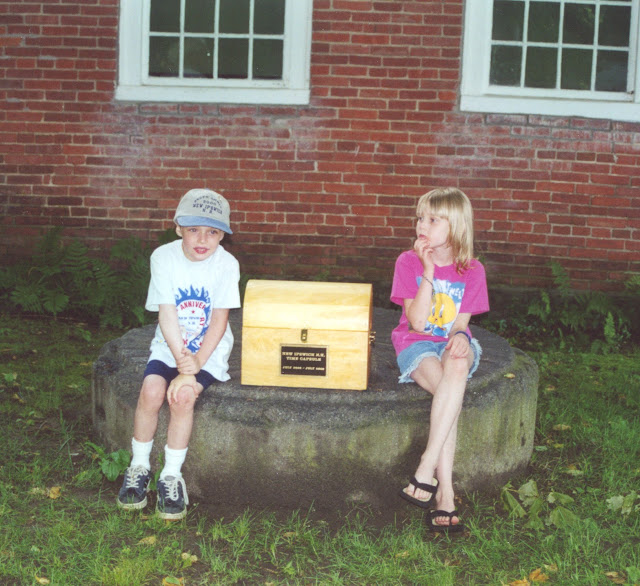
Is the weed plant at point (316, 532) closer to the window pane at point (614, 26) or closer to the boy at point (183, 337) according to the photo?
the boy at point (183, 337)

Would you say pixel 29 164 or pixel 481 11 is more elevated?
pixel 481 11

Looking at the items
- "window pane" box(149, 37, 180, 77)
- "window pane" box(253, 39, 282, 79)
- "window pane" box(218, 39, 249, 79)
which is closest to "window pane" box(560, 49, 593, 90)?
"window pane" box(253, 39, 282, 79)

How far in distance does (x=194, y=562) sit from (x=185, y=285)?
1.14 metres

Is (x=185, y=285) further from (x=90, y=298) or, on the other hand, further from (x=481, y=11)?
(x=481, y=11)

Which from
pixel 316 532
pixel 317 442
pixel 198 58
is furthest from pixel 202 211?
pixel 198 58

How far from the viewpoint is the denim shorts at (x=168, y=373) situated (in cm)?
352

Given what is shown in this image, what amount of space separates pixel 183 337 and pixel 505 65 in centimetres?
436

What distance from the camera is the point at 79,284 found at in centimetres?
669

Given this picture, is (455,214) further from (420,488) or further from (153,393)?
(153,393)

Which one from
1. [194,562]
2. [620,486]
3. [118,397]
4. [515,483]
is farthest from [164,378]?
[620,486]

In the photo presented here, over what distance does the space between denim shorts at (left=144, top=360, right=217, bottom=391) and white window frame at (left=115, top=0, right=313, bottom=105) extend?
12.4 feet

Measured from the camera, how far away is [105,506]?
135 inches

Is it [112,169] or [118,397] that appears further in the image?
[112,169]

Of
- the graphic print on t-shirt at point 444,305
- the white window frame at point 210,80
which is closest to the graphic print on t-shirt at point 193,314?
the graphic print on t-shirt at point 444,305
